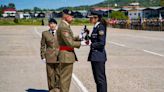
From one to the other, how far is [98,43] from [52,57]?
1351 mm

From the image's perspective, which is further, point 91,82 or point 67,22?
point 91,82

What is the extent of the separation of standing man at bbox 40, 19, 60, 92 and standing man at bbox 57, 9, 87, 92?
2.07ft

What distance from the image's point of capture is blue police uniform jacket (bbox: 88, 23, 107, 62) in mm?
8539

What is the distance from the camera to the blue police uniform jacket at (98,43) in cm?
854

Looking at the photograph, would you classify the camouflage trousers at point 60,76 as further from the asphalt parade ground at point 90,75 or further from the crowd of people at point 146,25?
the crowd of people at point 146,25

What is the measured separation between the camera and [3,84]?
12023 millimetres

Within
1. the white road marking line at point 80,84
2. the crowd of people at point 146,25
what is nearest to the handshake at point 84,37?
the white road marking line at point 80,84

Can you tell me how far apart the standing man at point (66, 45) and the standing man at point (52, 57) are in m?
0.63

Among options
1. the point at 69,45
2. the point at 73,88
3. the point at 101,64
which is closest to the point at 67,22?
the point at 69,45

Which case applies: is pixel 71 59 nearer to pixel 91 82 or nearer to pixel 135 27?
pixel 91 82

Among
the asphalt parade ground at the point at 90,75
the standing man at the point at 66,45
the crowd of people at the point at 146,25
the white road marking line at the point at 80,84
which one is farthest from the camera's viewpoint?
the crowd of people at the point at 146,25

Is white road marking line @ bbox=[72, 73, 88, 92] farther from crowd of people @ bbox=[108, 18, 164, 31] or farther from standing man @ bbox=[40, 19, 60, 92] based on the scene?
crowd of people @ bbox=[108, 18, 164, 31]

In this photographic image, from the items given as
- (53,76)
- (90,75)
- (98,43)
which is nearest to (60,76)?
(53,76)

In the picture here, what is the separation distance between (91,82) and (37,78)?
1897 millimetres
